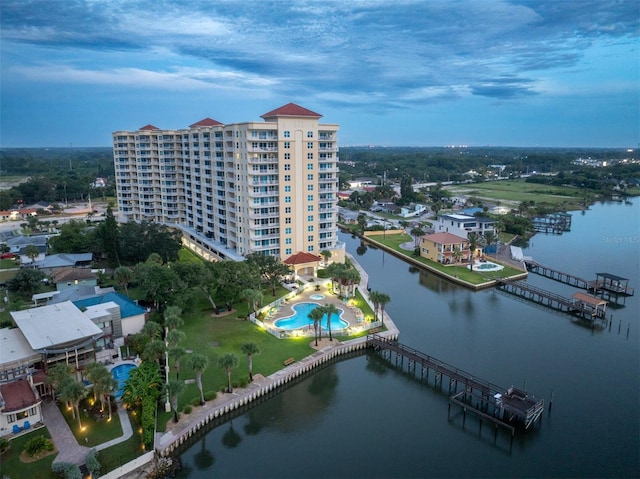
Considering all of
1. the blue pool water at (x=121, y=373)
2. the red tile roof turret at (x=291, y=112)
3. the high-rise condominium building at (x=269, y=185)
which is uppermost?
the red tile roof turret at (x=291, y=112)

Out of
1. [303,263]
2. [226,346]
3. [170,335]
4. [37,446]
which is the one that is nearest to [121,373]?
[170,335]

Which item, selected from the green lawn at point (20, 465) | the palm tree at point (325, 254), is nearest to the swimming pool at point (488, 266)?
the palm tree at point (325, 254)

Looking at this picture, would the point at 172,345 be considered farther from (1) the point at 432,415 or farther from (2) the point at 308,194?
(2) the point at 308,194

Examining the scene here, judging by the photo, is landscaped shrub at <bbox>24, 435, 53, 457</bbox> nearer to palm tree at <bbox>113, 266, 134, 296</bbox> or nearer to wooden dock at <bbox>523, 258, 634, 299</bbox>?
palm tree at <bbox>113, 266, 134, 296</bbox>

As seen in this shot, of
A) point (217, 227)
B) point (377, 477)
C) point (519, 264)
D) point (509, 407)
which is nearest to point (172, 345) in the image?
point (377, 477)

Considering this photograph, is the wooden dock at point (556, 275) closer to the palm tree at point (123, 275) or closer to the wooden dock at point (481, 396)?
the wooden dock at point (481, 396)

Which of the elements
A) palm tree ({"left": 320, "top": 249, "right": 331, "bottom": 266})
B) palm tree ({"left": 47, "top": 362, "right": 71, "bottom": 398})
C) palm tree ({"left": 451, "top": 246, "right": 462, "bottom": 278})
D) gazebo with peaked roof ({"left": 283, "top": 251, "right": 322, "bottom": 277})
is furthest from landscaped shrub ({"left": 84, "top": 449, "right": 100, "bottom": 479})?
palm tree ({"left": 451, "top": 246, "right": 462, "bottom": 278})
